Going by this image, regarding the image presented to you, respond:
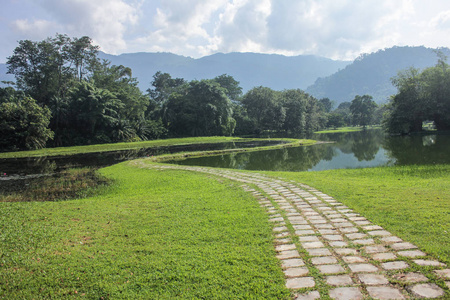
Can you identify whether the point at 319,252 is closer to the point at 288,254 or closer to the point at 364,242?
the point at 288,254

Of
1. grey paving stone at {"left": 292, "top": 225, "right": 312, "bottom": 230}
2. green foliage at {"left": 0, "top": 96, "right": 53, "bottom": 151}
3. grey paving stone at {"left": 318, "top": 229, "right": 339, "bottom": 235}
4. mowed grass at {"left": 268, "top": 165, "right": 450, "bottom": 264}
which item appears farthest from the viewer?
green foliage at {"left": 0, "top": 96, "right": 53, "bottom": 151}

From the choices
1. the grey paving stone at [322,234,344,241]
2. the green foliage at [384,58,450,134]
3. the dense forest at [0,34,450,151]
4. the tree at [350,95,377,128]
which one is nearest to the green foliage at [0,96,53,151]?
the dense forest at [0,34,450,151]

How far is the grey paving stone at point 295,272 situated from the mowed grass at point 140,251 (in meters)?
0.13

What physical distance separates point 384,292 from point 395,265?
67cm

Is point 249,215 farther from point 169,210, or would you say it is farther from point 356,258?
point 356,258

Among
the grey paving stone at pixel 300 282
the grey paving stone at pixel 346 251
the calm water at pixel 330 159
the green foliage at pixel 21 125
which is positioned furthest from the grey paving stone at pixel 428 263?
the green foliage at pixel 21 125

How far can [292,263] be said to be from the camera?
11.8ft

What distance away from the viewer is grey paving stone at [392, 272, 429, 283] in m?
3.04

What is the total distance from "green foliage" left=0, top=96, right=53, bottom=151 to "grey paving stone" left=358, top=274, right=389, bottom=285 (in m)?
33.0

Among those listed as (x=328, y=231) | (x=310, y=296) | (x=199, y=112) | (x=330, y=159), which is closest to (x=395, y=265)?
(x=328, y=231)

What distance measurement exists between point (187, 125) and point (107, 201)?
44.1m

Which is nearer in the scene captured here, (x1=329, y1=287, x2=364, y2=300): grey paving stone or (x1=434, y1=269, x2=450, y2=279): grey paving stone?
(x1=329, y1=287, x2=364, y2=300): grey paving stone

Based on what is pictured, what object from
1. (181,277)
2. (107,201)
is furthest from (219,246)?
(107,201)

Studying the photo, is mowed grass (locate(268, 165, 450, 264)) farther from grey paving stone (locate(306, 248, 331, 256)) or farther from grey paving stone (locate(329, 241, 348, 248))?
grey paving stone (locate(306, 248, 331, 256))
